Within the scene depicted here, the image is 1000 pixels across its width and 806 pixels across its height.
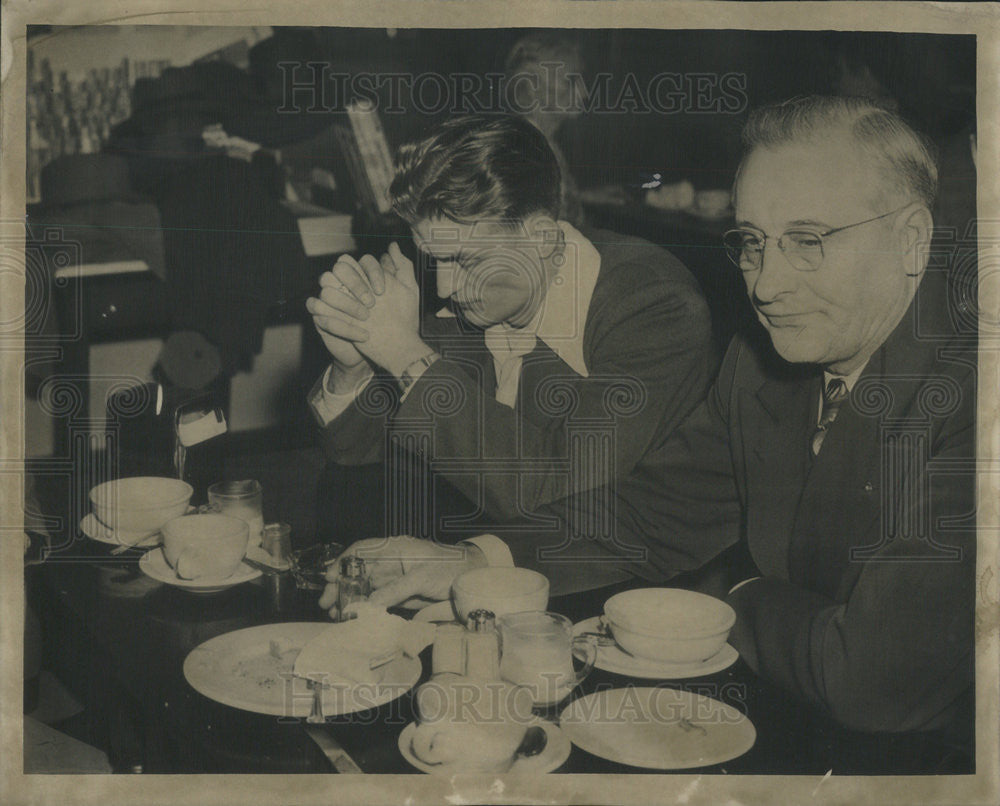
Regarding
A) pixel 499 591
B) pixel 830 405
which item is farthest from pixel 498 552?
pixel 830 405

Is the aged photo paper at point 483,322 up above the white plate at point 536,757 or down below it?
above

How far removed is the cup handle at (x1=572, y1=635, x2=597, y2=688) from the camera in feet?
4.52

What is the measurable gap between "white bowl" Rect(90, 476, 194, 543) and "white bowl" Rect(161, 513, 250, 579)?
0.06ft

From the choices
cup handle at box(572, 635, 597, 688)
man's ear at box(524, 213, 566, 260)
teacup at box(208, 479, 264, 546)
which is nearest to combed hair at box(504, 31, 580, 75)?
man's ear at box(524, 213, 566, 260)

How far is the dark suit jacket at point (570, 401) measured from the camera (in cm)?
144

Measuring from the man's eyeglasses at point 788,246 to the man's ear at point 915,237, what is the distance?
24mm

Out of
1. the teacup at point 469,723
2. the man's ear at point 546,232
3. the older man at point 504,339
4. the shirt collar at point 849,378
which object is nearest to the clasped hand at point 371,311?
the older man at point 504,339

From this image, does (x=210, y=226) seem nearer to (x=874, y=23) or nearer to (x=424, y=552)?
(x=424, y=552)

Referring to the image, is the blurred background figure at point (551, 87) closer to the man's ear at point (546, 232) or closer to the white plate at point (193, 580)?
the man's ear at point (546, 232)

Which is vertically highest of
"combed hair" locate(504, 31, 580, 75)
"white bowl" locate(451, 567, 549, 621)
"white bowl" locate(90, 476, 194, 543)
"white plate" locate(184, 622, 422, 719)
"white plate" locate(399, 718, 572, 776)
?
"combed hair" locate(504, 31, 580, 75)

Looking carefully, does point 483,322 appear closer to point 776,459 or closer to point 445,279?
point 445,279

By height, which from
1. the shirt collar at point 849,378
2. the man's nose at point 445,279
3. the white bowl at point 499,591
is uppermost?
the man's nose at point 445,279

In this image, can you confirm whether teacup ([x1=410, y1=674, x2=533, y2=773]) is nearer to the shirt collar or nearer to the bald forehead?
the shirt collar

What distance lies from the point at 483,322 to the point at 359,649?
0.47m
